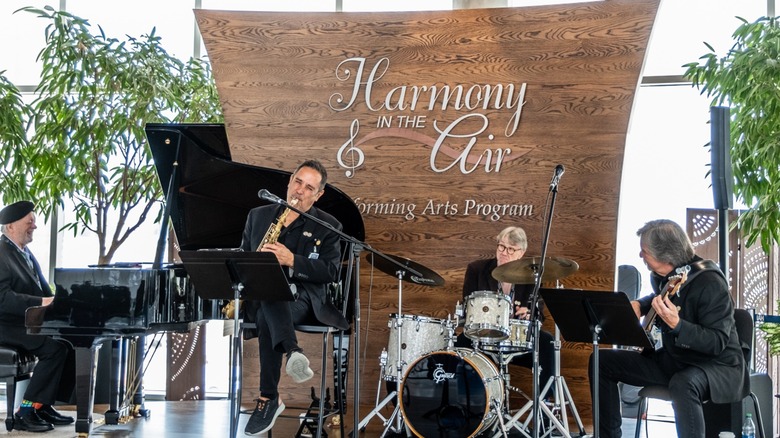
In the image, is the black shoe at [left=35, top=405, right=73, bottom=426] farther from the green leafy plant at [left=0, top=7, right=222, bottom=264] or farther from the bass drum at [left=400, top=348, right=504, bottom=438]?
the bass drum at [left=400, top=348, right=504, bottom=438]

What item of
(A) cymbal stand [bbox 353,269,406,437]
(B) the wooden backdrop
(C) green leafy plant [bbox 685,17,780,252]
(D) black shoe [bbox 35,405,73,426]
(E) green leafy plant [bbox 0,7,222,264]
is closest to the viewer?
(A) cymbal stand [bbox 353,269,406,437]

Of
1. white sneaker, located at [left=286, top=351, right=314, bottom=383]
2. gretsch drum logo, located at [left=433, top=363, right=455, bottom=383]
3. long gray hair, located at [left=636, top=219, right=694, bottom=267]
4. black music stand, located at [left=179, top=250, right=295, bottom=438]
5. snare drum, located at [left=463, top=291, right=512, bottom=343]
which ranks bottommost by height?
gretsch drum logo, located at [left=433, top=363, right=455, bottom=383]

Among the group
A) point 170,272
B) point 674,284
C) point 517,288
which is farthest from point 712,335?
point 170,272

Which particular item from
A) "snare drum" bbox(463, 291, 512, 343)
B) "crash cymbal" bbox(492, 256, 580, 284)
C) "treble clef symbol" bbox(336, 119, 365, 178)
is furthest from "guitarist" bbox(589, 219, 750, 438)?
"treble clef symbol" bbox(336, 119, 365, 178)

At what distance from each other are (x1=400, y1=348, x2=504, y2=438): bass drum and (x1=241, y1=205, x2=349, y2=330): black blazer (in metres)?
0.54

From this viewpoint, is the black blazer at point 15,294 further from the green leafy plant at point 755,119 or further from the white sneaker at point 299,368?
the green leafy plant at point 755,119

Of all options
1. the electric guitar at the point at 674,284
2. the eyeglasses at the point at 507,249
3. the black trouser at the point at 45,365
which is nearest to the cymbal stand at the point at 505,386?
the eyeglasses at the point at 507,249

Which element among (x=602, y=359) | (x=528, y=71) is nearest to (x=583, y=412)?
(x=602, y=359)

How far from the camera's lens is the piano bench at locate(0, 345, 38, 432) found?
17.8 ft

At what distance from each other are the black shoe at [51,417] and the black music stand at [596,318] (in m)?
3.40

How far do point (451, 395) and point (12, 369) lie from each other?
274 centimetres

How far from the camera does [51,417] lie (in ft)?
18.9

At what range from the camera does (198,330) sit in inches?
305

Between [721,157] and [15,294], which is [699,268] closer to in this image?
[721,157]
